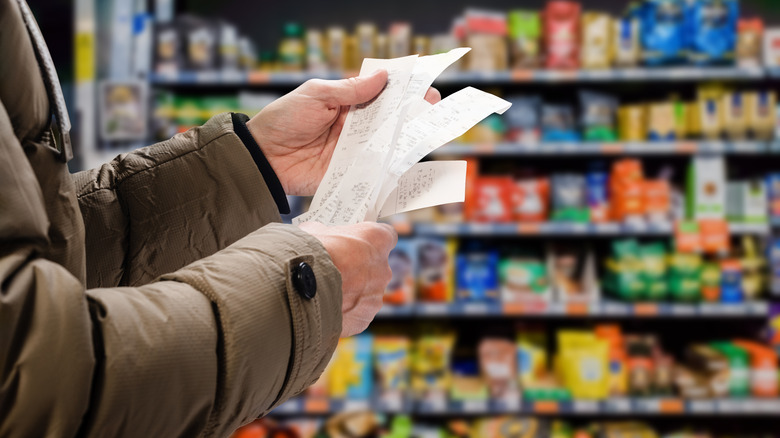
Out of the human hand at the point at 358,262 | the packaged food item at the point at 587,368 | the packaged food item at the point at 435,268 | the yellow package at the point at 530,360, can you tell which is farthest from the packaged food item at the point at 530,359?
the human hand at the point at 358,262

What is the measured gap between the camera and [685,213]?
2605mm

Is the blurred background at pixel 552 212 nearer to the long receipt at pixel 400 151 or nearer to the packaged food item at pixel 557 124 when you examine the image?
the packaged food item at pixel 557 124

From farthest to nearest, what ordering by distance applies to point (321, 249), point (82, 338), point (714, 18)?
point (714, 18)
point (321, 249)
point (82, 338)

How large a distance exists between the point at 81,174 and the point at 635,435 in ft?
8.01

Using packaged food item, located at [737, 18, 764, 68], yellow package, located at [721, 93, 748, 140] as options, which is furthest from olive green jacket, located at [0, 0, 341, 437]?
packaged food item, located at [737, 18, 764, 68]

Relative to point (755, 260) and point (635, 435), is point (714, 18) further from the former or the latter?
point (635, 435)

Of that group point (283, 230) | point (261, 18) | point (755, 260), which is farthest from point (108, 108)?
point (755, 260)

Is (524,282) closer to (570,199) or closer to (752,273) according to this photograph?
(570,199)

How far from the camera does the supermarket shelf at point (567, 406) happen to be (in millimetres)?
2451

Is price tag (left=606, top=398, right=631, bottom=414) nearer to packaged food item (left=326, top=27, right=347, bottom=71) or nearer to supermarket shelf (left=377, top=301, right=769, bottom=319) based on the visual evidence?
supermarket shelf (left=377, top=301, right=769, bottom=319)

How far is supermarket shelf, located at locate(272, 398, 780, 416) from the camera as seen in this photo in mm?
2451

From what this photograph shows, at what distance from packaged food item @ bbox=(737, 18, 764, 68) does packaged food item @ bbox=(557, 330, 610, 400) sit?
4.34ft

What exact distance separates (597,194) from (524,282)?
49 centimetres

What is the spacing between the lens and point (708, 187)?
250cm
